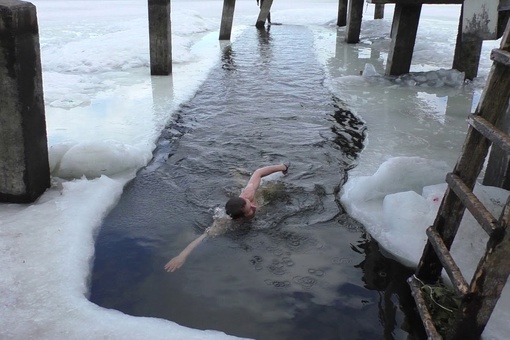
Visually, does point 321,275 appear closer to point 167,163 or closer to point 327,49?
point 167,163

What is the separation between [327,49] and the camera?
43.3 feet

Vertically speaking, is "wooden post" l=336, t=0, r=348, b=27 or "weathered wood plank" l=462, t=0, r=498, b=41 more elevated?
"weathered wood plank" l=462, t=0, r=498, b=41

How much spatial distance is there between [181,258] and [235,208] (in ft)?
2.41

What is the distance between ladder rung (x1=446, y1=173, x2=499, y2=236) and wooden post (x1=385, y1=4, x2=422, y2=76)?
20.2 ft

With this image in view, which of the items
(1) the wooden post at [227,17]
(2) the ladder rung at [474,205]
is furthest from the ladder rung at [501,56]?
(1) the wooden post at [227,17]

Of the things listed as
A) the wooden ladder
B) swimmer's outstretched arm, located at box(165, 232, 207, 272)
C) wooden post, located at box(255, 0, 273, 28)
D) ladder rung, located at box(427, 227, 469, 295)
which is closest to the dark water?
swimmer's outstretched arm, located at box(165, 232, 207, 272)

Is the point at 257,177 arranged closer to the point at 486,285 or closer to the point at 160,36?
the point at 486,285

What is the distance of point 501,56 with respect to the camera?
2715 mm

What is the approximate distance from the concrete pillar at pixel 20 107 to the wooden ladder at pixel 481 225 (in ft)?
10.8

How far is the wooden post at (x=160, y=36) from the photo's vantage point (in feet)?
29.4

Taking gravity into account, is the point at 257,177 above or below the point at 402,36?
below

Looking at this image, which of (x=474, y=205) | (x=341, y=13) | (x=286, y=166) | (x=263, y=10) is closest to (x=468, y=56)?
(x=286, y=166)

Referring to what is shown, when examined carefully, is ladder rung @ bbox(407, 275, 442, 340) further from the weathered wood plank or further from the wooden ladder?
the weathered wood plank

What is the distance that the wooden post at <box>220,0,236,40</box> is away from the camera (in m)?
14.1
